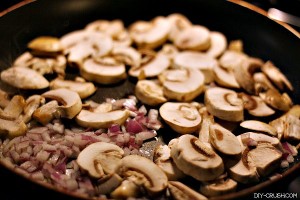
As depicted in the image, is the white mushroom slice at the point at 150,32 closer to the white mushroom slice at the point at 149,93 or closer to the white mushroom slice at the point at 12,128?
the white mushroom slice at the point at 149,93

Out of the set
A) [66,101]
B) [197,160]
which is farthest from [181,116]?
[66,101]

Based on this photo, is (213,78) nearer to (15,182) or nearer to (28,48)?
(28,48)

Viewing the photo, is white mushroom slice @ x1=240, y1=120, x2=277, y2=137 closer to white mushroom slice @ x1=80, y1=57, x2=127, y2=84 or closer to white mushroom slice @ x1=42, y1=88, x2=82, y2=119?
white mushroom slice @ x1=80, y1=57, x2=127, y2=84

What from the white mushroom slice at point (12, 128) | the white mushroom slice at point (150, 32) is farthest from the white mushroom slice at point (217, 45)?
the white mushroom slice at point (12, 128)

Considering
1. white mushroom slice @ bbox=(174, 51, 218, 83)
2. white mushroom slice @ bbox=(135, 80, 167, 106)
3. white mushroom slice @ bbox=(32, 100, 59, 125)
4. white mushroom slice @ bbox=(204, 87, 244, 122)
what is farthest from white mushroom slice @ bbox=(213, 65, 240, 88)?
white mushroom slice @ bbox=(32, 100, 59, 125)

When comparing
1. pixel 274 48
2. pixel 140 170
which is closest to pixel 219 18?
pixel 274 48
